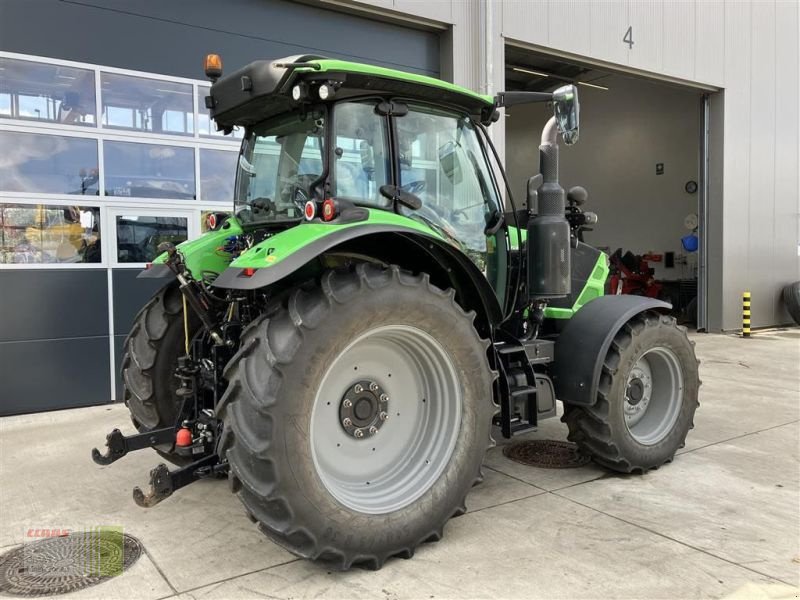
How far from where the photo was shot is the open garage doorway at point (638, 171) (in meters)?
15.3

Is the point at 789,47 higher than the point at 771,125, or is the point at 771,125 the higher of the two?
the point at 789,47

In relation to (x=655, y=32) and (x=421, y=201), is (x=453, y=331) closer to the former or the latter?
(x=421, y=201)

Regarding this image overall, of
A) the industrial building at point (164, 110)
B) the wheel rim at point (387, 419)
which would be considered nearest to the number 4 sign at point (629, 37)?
the industrial building at point (164, 110)

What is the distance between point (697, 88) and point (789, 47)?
315 centimetres

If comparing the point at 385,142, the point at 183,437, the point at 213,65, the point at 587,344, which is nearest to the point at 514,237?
the point at 587,344

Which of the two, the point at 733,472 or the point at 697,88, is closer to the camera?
the point at 733,472

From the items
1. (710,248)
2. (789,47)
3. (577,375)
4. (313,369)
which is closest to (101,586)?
(313,369)

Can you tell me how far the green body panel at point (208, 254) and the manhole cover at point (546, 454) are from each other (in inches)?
98.9

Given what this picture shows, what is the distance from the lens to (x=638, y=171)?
56.2 feet

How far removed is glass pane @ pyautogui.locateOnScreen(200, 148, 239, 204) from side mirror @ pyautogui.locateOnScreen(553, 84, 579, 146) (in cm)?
459

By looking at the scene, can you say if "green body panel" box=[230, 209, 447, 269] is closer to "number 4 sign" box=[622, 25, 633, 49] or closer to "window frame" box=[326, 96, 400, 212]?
"window frame" box=[326, 96, 400, 212]

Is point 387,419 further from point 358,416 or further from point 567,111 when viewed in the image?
point 567,111

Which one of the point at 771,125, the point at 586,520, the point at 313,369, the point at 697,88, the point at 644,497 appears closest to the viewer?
the point at 313,369

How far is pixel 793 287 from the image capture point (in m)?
13.2
